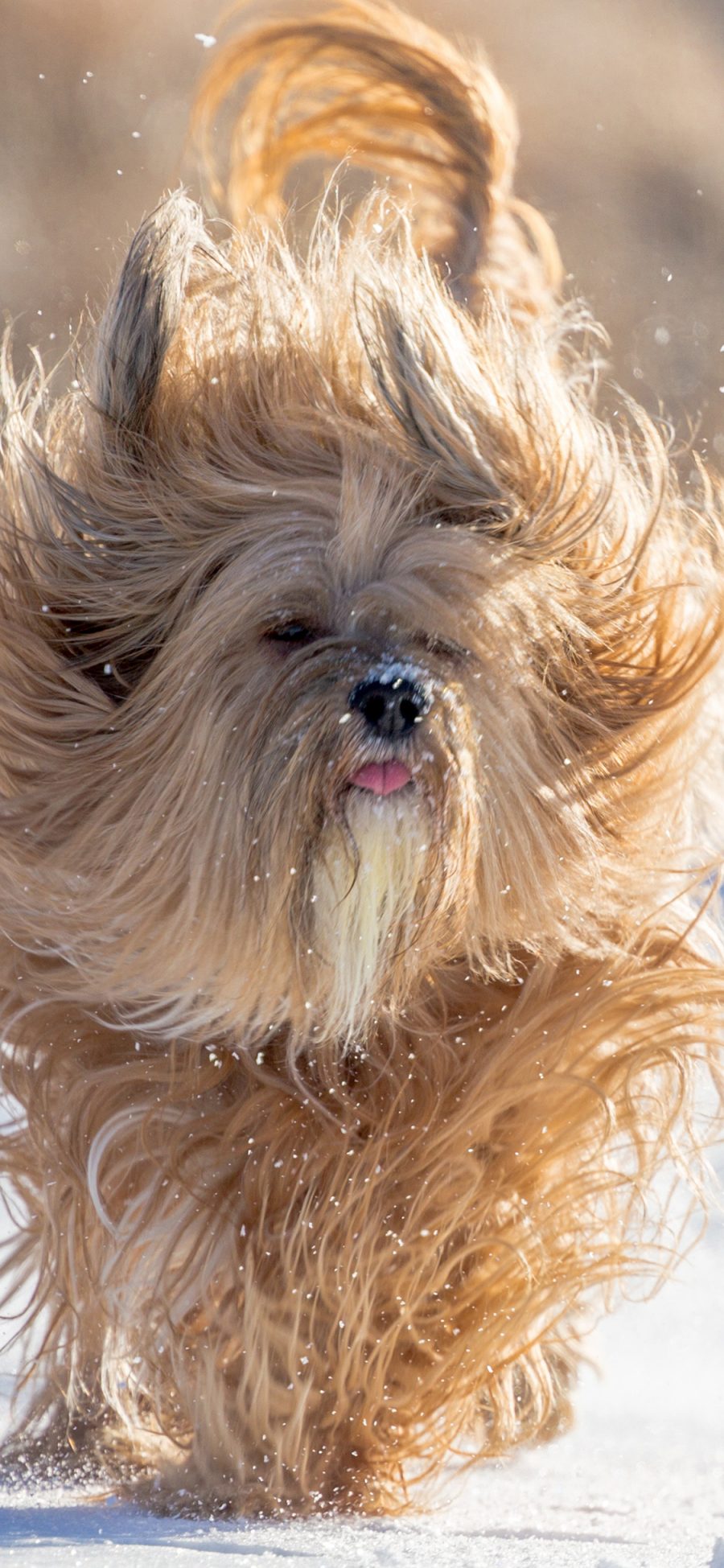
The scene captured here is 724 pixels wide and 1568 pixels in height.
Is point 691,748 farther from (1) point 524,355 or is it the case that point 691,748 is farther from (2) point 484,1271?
(2) point 484,1271

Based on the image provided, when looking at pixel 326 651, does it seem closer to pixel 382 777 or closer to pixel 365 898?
pixel 382 777

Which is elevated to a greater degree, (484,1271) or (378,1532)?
(484,1271)

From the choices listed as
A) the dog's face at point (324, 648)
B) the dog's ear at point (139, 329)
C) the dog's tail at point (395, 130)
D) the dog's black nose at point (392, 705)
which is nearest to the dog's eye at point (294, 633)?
the dog's face at point (324, 648)

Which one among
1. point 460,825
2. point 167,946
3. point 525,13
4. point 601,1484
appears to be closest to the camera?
point 460,825

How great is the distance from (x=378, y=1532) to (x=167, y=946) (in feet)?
2.80

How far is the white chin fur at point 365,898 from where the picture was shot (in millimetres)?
2104

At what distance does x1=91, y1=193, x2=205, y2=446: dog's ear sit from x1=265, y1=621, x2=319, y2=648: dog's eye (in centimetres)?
41

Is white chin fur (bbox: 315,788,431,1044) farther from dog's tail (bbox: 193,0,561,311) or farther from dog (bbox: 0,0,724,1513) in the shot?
dog's tail (bbox: 193,0,561,311)

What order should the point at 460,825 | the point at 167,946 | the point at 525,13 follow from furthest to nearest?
the point at 525,13 < the point at 167,946 < the point at 460,825

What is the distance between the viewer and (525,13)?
9070 mm

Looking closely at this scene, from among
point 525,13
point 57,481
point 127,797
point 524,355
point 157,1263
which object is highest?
point 525,13

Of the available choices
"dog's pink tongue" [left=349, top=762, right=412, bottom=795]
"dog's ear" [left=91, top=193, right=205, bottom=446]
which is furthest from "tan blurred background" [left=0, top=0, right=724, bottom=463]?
"dog's pink tongue" [left=349, top=762, right=412, bottom=795]

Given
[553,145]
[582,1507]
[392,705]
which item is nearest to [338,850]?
[392,705]

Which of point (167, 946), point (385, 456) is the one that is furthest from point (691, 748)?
point (167, 946)
